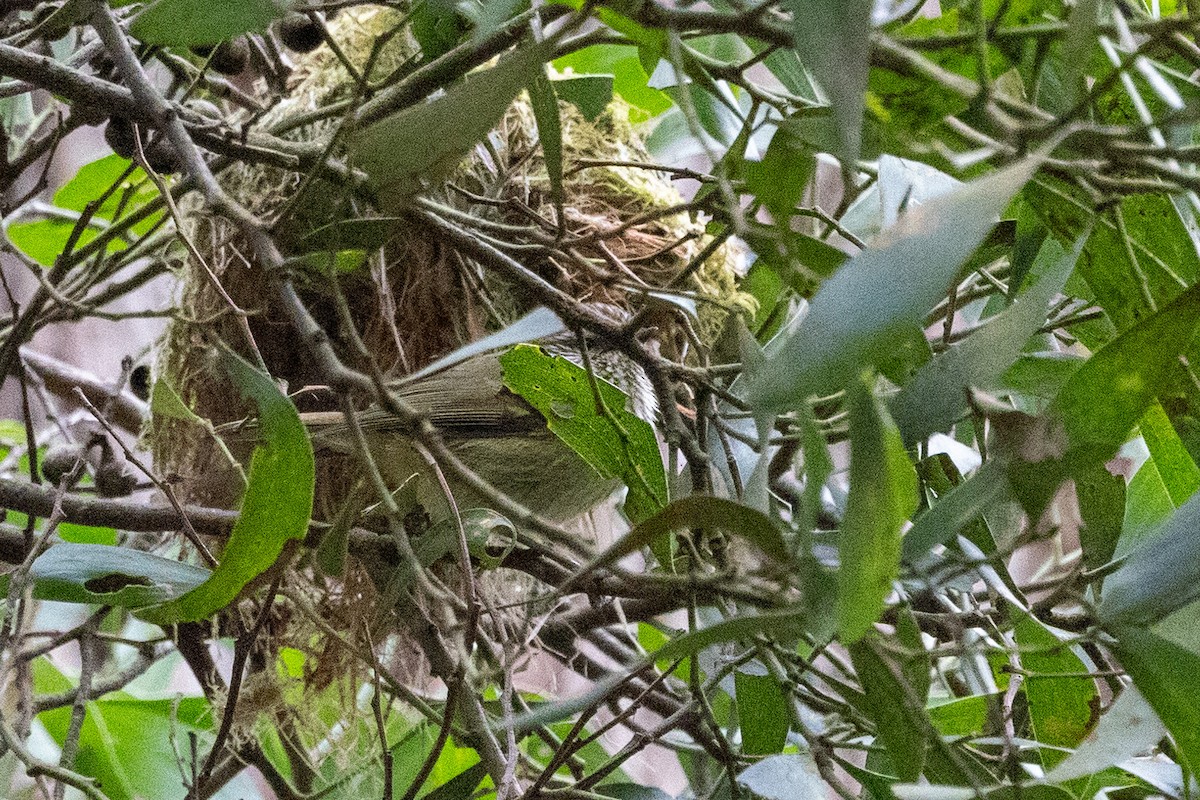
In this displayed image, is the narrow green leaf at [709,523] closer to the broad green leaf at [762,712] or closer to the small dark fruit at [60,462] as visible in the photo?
the broad green leaf at [762,712]

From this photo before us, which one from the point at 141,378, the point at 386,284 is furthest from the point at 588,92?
the point at 141,378

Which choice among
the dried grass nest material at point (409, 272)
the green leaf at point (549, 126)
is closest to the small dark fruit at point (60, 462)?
the dried grass nest material at point (409, 272)

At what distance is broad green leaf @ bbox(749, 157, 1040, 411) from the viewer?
1.58 feet

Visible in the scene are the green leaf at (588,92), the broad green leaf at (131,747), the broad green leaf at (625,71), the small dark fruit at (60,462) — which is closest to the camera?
the green leaf at (588,92)

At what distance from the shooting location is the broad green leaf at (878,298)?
1.58 ft

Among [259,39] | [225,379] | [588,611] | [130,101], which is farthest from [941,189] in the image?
[259,39]

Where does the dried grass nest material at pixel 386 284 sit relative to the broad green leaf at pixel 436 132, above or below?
above

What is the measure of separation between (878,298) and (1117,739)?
38 cm

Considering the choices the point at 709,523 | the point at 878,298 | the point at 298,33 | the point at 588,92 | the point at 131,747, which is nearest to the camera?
Result: the point at 878,298

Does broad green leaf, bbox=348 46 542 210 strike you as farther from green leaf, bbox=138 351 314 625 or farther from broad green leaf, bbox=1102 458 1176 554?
broad green leaf, bbox=1102 458 1176 554

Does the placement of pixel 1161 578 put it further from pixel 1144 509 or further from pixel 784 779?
pixel 1144 509

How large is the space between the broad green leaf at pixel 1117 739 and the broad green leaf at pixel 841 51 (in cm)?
40

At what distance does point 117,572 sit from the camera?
1.03 metres

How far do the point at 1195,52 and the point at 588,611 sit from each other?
116 centimetres
